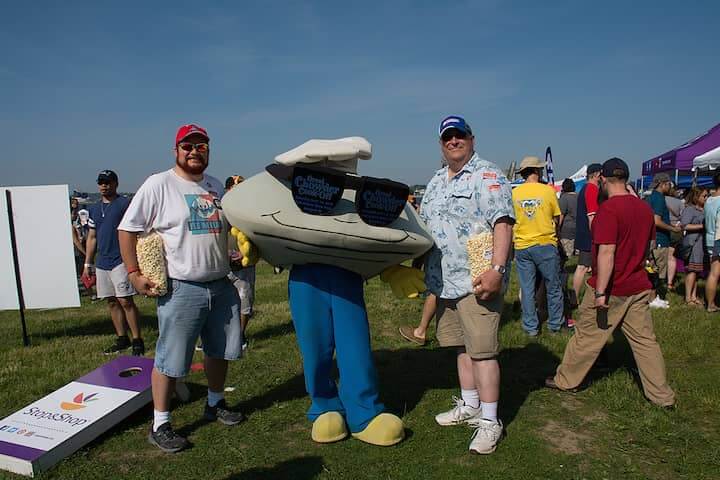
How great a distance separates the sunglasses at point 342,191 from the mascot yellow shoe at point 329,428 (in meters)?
1.33

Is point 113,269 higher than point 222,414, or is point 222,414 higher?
point 113,269

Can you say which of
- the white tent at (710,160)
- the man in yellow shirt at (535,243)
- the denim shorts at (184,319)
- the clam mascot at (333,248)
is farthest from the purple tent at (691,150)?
the denim shorts at (184,319)

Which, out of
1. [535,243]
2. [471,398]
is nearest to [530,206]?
[535,243]

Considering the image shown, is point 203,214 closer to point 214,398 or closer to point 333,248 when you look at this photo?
point 333,248

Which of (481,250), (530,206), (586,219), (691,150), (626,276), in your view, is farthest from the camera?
(691,150)

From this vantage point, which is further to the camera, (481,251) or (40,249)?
(40,249)

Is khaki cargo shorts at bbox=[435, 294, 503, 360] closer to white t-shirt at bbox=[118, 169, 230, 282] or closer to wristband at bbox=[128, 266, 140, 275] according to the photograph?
white t-shirt at bbox=[118, 169, 230, 282]

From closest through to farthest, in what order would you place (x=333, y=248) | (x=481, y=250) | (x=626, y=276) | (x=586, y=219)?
1. (x=333, y=248)
2. (x=481, y=250)
3. (x=626, y=276)
4. (x=586, y=219)

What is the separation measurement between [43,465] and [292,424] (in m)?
1.58

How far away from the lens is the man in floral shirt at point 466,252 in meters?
3.11

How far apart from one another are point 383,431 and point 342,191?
1.57 meters

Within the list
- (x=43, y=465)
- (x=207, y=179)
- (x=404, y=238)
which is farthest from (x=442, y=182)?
(x=43, y=465)

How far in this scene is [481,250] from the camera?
123 inches

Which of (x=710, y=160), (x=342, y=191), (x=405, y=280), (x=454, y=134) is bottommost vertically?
(x=405, y=280)
